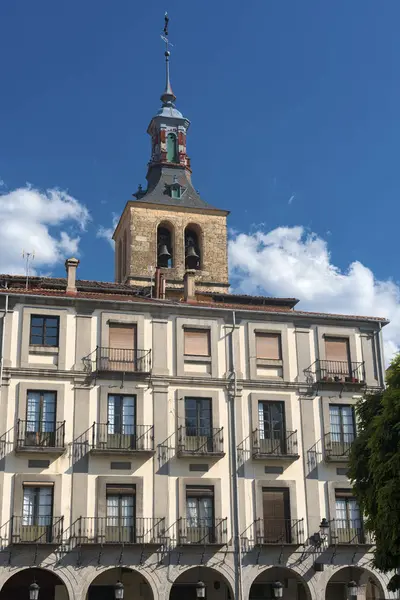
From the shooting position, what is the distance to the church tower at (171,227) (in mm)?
49500

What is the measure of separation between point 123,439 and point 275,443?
5814 millimetres

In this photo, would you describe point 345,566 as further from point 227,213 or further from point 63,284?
point 227,213

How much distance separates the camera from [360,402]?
28.3m

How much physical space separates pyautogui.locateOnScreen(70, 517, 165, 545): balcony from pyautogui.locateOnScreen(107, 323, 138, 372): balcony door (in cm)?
549

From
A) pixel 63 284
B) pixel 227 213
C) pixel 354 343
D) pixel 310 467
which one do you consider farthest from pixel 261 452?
pixel 227 213

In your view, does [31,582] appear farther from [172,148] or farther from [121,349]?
[172,148]

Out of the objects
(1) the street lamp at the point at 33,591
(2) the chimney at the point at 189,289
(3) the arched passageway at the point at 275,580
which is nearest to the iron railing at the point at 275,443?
(3) the arched passageway at the point at 275,580

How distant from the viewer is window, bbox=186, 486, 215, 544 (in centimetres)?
3045

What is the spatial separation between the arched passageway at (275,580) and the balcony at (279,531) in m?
1.40

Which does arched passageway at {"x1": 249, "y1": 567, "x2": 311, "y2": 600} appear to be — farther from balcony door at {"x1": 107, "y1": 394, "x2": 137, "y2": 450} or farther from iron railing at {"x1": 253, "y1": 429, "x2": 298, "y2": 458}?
balcony door at {"x1": 107, "y1": 394, "x2": 137, "y2": 450}

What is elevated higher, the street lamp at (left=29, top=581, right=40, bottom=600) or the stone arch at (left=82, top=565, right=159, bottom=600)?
the stone arch at (left=82, top=565, right=159, bottom=600)

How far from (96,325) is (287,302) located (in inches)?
576

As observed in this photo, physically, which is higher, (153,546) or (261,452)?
(261,452)

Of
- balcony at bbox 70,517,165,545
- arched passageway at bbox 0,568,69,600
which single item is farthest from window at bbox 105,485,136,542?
arched passageway at bbox 0,568,69,600
